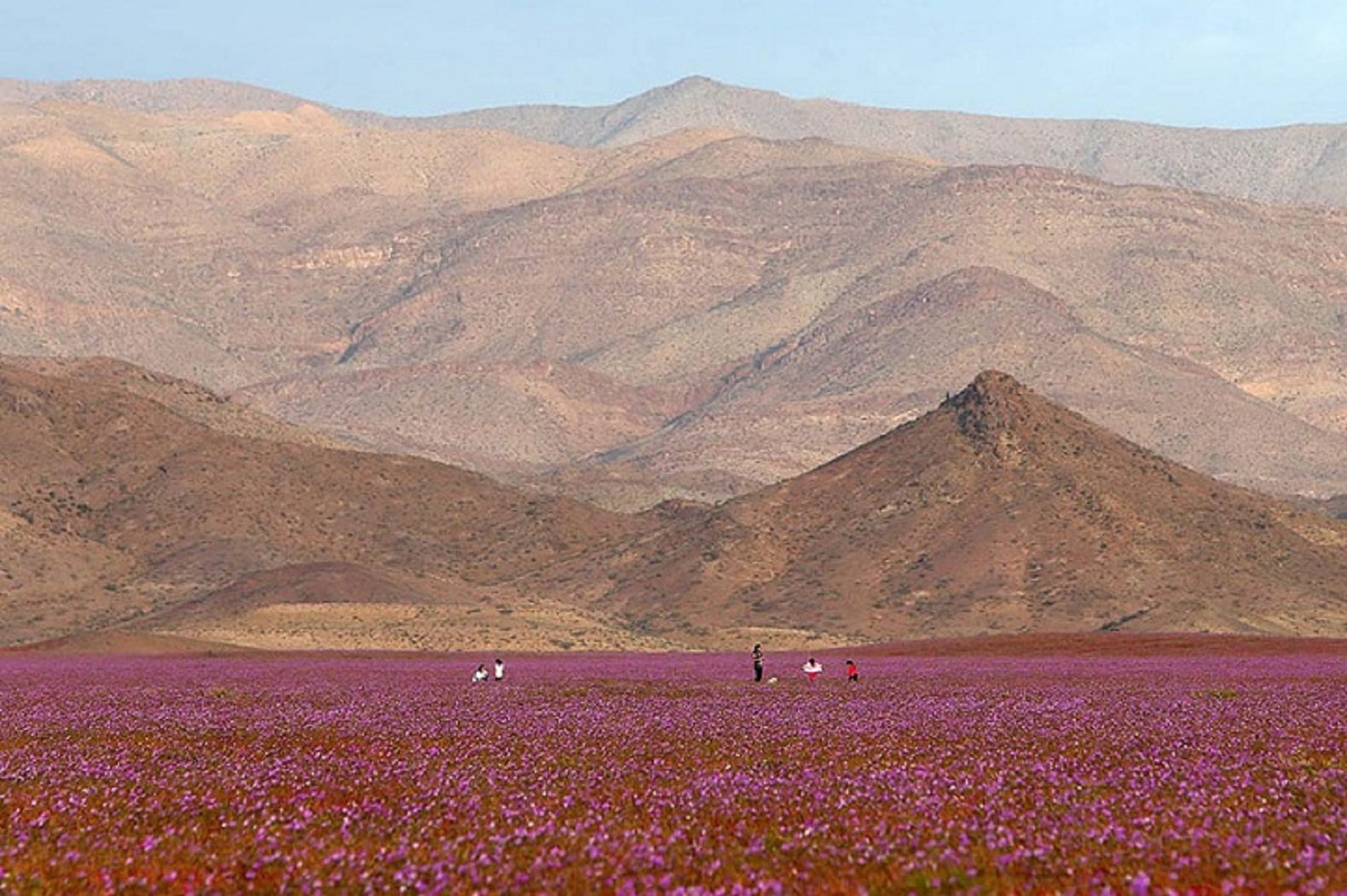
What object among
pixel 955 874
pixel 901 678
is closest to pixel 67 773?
pixel 955 874

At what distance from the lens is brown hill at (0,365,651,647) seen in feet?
403

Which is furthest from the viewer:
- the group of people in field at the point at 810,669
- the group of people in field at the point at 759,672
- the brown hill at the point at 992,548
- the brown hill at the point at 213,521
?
the brown hill at the point at 213,521

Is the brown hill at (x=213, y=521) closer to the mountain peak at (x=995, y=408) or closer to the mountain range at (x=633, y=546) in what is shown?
the mountain range at (x=633, y=546)

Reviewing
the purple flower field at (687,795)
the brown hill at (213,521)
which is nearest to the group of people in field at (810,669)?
the purple flower field at (687,795)

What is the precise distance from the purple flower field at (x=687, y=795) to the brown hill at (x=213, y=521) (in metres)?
78.5

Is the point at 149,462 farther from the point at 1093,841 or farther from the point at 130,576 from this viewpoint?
the point at 1093,841

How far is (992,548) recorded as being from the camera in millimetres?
121188

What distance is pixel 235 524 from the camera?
465ft

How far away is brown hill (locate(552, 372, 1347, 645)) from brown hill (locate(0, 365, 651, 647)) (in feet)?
42.5

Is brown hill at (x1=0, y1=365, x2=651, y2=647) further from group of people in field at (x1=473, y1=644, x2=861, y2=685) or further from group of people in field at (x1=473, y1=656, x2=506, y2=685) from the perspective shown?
group of people in field at (x1=473, y1=644, x2=861, y2=685)

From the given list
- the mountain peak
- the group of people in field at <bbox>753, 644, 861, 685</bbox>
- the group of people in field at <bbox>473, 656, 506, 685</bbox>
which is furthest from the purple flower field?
the mountain peak

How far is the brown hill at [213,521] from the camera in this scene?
4830 inches

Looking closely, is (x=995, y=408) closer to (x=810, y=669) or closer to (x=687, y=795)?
(x=810, y=669)

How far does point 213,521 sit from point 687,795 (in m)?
126
